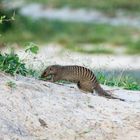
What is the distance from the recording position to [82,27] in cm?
3466

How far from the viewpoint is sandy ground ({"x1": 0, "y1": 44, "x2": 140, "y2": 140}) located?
326 inches

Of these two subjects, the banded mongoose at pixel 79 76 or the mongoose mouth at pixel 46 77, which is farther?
the mongoose mouth at pixel 46 77

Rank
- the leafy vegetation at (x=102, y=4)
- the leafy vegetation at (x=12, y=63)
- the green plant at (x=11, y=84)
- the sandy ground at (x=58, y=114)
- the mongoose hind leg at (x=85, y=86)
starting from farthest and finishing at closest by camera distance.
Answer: the leafy vegetation at (x=102, y=4), the mongoose hind leg at (x=85, y=86), the leafy vegetation at (x=12, y=63), the green plant at (x=11, y=84), the sandy ground at (x=58, y=114)

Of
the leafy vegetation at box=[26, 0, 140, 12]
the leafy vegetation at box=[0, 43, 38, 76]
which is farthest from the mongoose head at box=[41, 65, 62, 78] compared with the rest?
the leafy vegetation at box=[26, 0, 140, 12]

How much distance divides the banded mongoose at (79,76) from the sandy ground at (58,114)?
0.24 m

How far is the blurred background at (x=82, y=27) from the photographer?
27.9m

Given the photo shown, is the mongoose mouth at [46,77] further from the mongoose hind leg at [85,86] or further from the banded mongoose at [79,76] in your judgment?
the mongoose hind leg at [85,86]

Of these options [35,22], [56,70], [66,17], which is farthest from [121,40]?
[56,70]

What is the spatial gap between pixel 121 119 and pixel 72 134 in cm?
67

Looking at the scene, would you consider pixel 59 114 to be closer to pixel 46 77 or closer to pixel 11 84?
pixel 11 84

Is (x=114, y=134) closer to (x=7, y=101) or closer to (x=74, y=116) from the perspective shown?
(x=74, y=116)

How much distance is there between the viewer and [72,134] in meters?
8.41

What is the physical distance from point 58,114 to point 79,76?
3.26 ft

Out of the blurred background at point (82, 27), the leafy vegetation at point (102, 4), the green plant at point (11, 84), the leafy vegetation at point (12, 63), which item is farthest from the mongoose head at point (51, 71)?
the leafy vegetation at point (102, 4)
